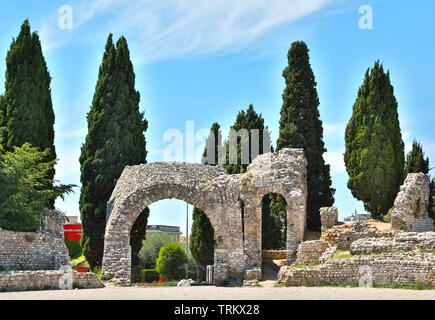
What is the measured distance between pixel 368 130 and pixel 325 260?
8939 millimetres

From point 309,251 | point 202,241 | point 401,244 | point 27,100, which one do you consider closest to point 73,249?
point 202,241

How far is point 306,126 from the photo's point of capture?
106 ft

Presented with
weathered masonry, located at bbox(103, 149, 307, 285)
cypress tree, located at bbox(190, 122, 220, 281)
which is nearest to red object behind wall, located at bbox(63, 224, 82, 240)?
cypress tree, located at bbox(190, 122, 220, 281)

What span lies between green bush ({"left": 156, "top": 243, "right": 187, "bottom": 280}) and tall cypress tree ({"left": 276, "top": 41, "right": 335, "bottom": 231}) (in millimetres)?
13030

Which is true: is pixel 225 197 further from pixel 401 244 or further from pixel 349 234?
pixel 401 244

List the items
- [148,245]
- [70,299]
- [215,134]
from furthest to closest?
[148,245], [215,134], [70,299]

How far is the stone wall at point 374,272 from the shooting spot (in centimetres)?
1972

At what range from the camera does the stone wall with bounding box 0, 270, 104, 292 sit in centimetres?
2100

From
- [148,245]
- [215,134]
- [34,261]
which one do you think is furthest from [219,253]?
[148,245]

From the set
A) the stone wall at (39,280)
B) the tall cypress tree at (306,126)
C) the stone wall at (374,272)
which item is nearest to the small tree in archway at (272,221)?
the tall cypress tree at (306,126)

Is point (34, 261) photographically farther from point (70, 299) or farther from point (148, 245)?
point (148, 245)

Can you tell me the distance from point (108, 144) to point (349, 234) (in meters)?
12.2

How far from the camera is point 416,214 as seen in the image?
26.6m

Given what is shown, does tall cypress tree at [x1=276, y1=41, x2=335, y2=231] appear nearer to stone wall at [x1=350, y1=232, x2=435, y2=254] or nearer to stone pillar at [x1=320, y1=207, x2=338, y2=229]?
stone pillar at [x1=320, y1=207, x2=338, y2=229]
